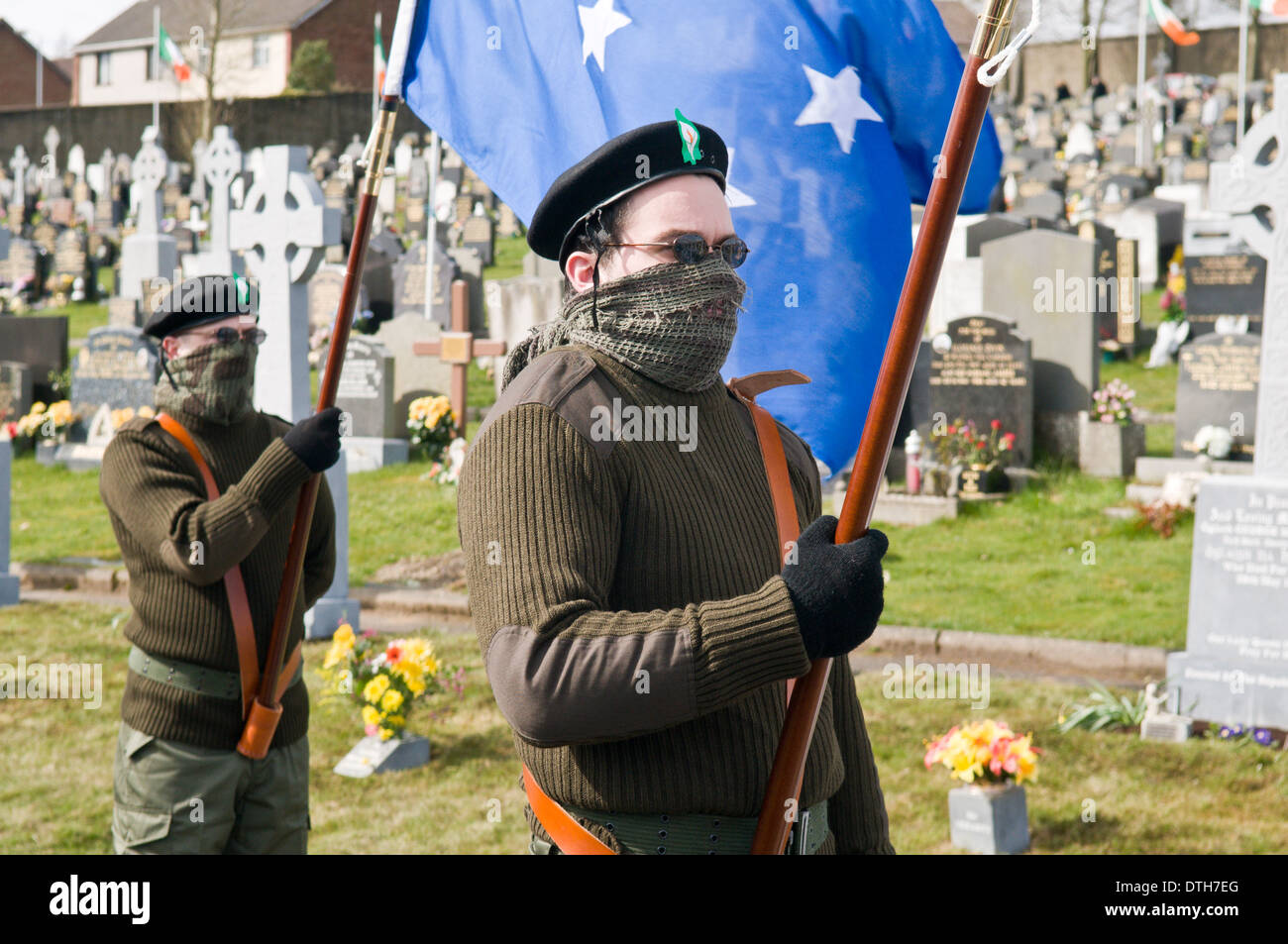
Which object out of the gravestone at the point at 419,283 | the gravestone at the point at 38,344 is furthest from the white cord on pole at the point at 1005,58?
the gravestone at the point at 419,283

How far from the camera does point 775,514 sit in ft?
7.16

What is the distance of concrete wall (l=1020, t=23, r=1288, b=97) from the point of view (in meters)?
42.3

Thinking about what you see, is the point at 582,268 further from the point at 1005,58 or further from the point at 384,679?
the point at 384,679

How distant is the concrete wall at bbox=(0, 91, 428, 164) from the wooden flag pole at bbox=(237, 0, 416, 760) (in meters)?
40.3

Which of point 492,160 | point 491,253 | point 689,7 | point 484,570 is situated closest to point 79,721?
point 492,160

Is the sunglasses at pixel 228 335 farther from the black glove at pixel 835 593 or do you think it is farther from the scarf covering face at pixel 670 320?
the black glove at pixel 835 593

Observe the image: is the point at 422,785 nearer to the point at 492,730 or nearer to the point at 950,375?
the point at 492,730

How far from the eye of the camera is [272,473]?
3592mm

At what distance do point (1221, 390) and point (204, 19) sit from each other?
4541cm

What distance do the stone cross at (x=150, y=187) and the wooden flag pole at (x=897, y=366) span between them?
18.7m

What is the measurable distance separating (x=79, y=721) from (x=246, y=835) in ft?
12.2

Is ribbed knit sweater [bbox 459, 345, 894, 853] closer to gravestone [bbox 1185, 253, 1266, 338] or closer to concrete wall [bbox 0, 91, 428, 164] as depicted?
gravestone [bbox 1185, 253, 1266, 338]

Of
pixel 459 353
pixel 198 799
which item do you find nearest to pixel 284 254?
pixel 198 799

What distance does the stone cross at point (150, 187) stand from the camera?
19.1 m
